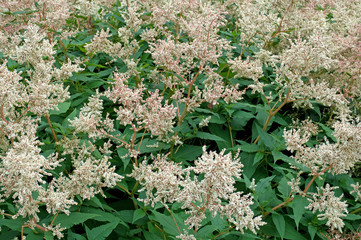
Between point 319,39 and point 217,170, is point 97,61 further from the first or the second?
point 217,170

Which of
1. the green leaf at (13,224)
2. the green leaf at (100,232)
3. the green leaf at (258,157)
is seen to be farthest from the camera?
the green leaf at (258,157)

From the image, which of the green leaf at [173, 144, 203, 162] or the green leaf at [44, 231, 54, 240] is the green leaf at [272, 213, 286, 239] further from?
the green leaf at [44, 231, 54, 240]

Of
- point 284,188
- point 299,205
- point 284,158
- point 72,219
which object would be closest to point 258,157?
point 284,158

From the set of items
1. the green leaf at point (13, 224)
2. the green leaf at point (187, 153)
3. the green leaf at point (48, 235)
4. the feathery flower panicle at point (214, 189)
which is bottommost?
→ the green leaf at point (187, 153)

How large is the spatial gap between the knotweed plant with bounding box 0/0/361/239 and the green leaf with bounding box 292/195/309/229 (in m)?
0.01

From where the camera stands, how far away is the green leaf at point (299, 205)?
11.5 ft

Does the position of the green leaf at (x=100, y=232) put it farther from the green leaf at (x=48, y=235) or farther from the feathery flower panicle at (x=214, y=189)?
the feathery flower panicle at (x=214, y=189)

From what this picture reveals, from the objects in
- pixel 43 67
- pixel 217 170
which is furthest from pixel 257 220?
pixel 43 67

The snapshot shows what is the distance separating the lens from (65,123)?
412 cm

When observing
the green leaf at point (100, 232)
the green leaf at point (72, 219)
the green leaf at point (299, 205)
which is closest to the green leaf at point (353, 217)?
the green leaf at point (299, 205)

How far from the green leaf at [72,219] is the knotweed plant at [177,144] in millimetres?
12

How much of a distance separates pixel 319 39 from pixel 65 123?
9.48 ft

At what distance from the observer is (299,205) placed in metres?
3.58

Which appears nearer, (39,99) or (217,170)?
(217,170)
